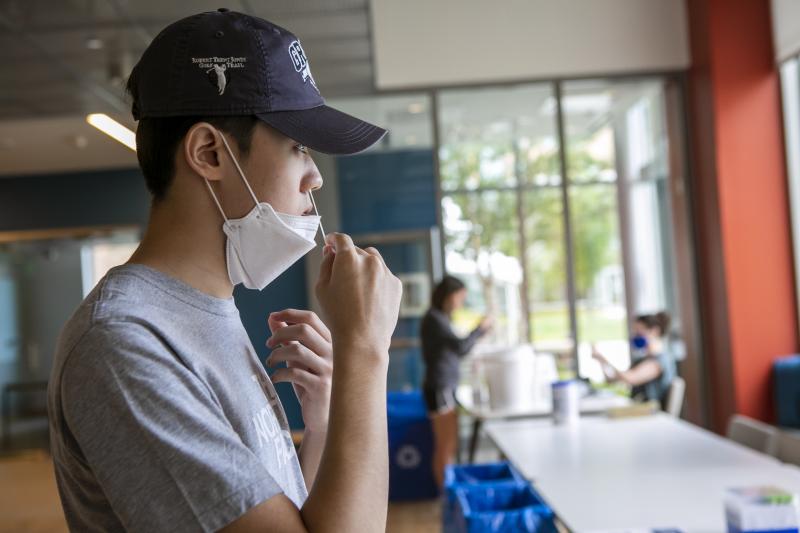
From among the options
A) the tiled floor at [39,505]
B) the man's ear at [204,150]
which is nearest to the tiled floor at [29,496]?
the tiled floor at [39,505]

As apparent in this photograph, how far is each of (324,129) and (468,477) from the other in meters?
2.38

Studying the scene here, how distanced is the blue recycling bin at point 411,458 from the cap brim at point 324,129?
15.4 ft

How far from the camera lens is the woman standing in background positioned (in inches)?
204

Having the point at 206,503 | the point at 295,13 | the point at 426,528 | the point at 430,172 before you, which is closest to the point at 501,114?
the point at 430,172

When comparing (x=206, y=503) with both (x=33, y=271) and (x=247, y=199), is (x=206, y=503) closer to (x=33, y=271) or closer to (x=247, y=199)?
(x=247, y=199)

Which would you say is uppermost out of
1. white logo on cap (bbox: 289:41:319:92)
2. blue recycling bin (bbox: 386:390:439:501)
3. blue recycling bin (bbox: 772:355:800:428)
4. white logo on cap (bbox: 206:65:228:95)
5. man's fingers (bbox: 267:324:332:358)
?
white logo on cap (bbox: 289:41:319:92)

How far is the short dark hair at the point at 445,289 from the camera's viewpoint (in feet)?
17.3

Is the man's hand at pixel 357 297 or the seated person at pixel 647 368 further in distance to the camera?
the seated person at pixel 647 368

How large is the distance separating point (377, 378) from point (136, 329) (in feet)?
0.75

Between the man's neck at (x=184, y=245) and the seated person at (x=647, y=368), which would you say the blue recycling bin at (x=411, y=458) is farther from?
the man's neck at (x=184, y=245)

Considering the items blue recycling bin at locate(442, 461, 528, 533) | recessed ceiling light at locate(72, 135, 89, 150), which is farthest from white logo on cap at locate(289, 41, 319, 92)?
recessed ceiling light at locate(72, 135, 89, 150)

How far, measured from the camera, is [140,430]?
70cm

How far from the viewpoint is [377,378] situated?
829 mm

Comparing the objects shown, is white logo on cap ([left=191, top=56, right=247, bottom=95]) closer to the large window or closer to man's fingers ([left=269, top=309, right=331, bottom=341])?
man's fingers ([left=269, top=309, right=331, bottom=341])
